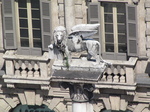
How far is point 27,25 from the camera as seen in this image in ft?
174

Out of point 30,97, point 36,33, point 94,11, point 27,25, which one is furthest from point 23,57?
point 94,11

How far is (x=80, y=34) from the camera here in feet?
135

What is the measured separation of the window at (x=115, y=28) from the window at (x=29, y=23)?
2.50 m

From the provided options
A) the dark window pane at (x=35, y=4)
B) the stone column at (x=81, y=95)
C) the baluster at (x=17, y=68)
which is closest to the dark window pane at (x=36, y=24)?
the dark window pane at (x=35, y=4)

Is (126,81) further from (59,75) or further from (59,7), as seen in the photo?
(59,75)

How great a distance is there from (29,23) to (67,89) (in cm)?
331

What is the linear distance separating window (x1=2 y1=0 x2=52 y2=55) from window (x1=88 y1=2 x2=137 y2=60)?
6.75ft

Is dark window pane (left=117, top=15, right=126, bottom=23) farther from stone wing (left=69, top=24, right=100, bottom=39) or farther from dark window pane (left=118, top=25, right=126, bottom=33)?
stone wing (left=69, top=24, right=100, bottom=39)

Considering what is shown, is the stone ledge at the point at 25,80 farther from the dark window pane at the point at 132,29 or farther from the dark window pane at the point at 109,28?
the dark window pane at the point at 132,29

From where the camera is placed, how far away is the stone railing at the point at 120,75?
51.0 metres

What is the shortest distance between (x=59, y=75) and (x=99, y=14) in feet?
37.0

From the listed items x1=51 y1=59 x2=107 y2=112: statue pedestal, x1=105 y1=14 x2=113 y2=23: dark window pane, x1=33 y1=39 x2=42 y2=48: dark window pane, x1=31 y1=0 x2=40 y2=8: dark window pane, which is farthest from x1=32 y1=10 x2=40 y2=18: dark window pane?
x1=51 y1=59 x2=107 y2=112: statue pedestal

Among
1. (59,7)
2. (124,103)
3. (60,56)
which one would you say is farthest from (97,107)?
(60,56)

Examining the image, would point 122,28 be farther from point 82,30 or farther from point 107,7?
point 82,30
